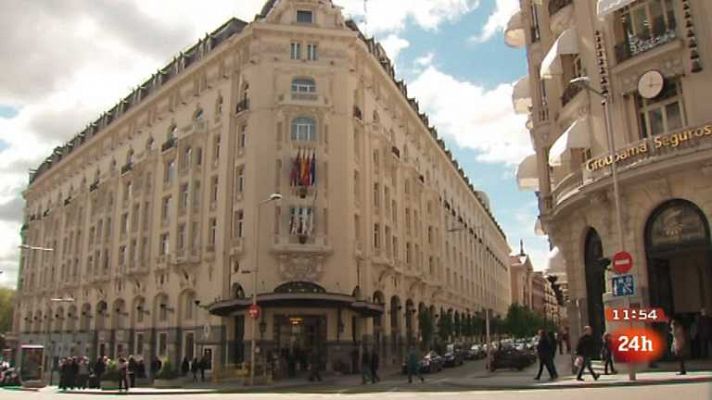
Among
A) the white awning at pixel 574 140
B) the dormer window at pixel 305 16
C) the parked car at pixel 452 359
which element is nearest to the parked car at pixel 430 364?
the parked car at pixel 452 359

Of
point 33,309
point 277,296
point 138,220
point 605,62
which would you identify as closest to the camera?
point 605,62

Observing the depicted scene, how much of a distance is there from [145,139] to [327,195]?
69.6 ft

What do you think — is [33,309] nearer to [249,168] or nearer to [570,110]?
[249,168]

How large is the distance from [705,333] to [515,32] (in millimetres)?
18122

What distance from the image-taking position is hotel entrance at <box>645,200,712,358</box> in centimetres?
2077

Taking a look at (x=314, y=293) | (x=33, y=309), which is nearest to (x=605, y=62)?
(x=314, y=293)

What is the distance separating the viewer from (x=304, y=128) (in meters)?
40.2

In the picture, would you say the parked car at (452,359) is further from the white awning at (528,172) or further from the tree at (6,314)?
the tree at (6,314)

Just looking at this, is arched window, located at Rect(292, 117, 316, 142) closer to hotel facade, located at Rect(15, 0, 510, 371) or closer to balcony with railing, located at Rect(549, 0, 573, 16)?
hotel facade, located at Rect(15, 0, 510, 371)

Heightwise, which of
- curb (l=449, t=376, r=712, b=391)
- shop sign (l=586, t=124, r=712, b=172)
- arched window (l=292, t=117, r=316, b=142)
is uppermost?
arched window (l=292, t=117, r=316, b=142)

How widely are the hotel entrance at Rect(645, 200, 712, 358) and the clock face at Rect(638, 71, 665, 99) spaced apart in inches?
155

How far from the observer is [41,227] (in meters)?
72.7

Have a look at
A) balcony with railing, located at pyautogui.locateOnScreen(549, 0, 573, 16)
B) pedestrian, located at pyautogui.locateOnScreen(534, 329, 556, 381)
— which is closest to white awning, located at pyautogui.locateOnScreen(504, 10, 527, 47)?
balcony with railing, located at pyautogui.locateOnScreen(549, 0, 573, 16)

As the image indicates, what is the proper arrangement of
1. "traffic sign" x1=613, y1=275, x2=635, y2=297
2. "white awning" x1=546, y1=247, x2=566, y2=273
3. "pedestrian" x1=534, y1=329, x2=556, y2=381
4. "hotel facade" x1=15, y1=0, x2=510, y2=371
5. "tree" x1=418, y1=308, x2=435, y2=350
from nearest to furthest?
"traffic sign" x1=613, y1=275, x2=635, y2=297
"pedestrian" x1=534, y1=329, x2=556, y2=381
"white awning" x1=546, y1=247, x2=566, y2=273
"hotel facade" x1=15, y1=0, x2=510, y2=371
"tree" x1=418, y1=308, x2=435, y2=350
